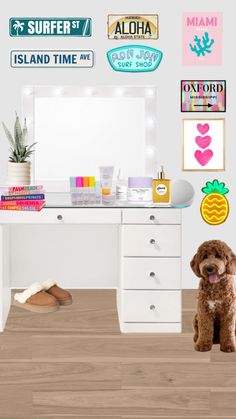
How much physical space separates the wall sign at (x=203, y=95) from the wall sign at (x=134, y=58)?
0.77ft

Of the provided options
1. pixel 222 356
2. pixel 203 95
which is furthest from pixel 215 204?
pixel 222 356

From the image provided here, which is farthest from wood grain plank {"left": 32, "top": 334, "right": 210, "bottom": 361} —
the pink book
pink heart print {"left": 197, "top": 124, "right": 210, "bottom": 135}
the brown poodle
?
pink heart print {"left": 197, "top": 124, "right": 210, "bottom": 135}

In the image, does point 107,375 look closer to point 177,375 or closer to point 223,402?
point 177,375

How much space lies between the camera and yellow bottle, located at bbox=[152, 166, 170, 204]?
11.1 feet

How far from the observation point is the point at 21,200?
3326mm

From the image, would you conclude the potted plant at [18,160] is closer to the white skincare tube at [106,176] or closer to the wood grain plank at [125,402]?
the white skincare tube at [106,176]

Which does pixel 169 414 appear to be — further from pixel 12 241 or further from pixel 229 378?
pixel 12 241

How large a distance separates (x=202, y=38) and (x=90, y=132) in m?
0.93

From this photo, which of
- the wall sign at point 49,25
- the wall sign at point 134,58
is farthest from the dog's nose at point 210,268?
the wall sign at point 49,25

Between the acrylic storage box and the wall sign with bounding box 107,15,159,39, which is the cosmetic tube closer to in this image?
the acrylic storage box

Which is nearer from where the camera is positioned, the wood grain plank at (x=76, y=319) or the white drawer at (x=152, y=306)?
the white drawer at (x=152, y=306)

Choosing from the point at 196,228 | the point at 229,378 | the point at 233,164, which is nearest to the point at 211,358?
the point at 229,378

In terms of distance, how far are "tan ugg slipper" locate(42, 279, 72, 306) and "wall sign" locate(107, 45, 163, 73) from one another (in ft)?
4.68

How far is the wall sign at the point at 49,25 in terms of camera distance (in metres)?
3.88
